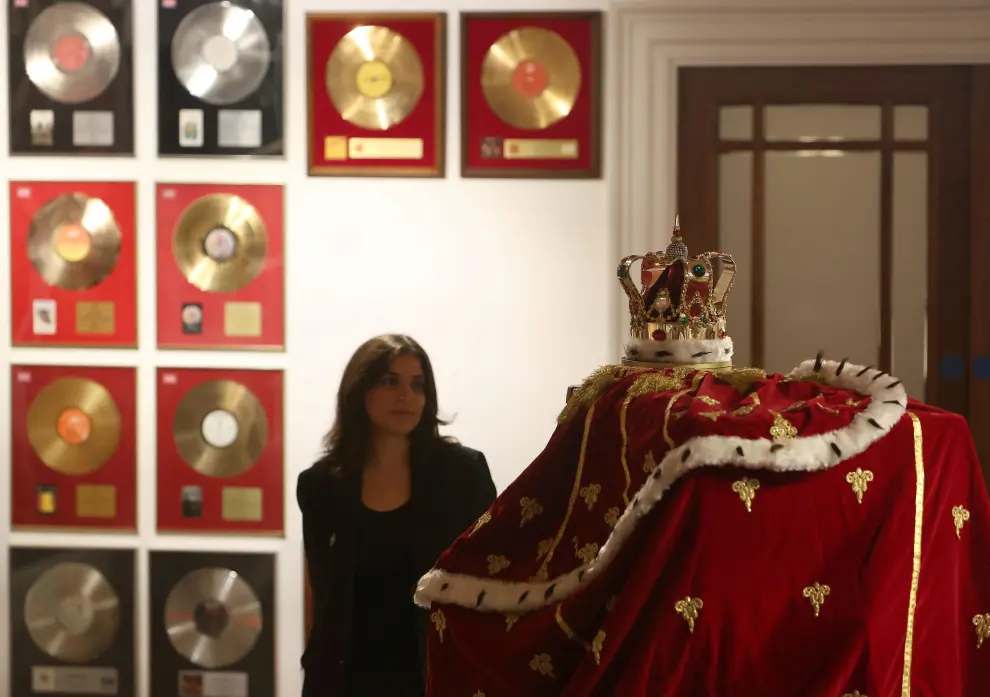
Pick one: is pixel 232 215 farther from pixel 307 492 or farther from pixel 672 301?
pixel 672 301

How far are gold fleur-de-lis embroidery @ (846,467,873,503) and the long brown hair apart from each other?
126 cm

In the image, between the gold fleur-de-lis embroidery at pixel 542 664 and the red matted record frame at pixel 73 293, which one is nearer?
the gold fleur-de-lis embroidery at pixel 542 664

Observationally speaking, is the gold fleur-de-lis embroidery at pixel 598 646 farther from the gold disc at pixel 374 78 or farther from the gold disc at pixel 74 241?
the gold disc at pixel 74 241

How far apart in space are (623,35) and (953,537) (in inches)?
67.3

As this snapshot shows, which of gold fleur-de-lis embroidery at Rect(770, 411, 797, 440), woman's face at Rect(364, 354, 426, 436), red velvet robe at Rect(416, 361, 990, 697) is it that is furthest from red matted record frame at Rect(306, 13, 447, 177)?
gold fleur-de-lis embroidery at Rect(770, 411, 797, 440)

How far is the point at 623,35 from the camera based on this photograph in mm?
A: 2654

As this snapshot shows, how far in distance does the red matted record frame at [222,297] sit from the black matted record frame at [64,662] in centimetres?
63

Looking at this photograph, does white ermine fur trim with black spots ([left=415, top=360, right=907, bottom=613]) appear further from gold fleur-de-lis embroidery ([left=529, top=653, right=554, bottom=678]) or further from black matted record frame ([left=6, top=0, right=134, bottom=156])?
black matted record frame ([left=6, top=0, right=134, bottom=156])

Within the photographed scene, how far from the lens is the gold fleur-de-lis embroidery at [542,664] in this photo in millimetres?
1379

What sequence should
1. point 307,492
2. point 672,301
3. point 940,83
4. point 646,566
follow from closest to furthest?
point 646,566 → point 672,301 → point 307,492 → point 940,83

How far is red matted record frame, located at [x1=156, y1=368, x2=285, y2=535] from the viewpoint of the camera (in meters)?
2.75

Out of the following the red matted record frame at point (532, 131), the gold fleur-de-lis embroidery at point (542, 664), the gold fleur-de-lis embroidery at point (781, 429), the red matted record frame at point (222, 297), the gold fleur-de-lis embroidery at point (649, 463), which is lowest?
the gold fleur-de-lis embroidery at point (542, 664)

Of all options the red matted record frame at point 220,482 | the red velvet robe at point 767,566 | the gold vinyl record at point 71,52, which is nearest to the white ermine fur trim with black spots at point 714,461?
the red velvet robe at point 767,566

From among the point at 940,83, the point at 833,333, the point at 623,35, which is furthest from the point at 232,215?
the point at 940,83
